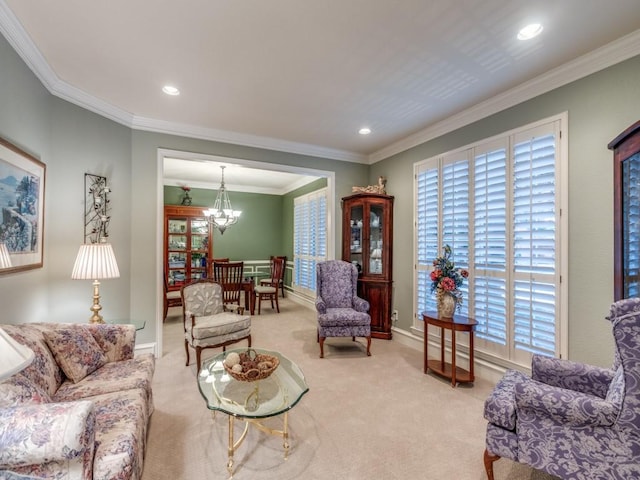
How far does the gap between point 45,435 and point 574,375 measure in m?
2.57

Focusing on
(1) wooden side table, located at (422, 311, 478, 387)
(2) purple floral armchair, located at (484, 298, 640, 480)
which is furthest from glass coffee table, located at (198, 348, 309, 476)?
(1) wooden side table, located at (422, 311, 478, 387)

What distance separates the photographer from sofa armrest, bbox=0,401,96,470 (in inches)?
43.2

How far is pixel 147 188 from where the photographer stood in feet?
11.5

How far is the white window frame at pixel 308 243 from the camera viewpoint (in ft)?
19.5

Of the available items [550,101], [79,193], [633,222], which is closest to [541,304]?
[633,222]

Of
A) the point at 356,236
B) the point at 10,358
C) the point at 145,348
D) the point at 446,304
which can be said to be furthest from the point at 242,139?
the point at 10,358

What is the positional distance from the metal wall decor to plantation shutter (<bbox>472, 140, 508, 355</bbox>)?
390cm

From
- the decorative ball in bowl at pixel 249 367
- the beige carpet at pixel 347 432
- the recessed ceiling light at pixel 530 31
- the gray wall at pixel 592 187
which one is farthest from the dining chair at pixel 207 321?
the recessed ceiling light at pixel 530 31

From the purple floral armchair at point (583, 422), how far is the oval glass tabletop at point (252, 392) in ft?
3.65

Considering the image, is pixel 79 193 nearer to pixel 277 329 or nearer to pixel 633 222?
pixel 277 329

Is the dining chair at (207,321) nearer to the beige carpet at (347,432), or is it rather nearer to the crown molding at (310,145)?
the beige carpet at (347,432)

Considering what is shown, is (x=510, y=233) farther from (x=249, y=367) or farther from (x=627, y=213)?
(x=249, y=367)

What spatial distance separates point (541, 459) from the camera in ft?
4.66

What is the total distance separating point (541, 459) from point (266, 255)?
279 inches
